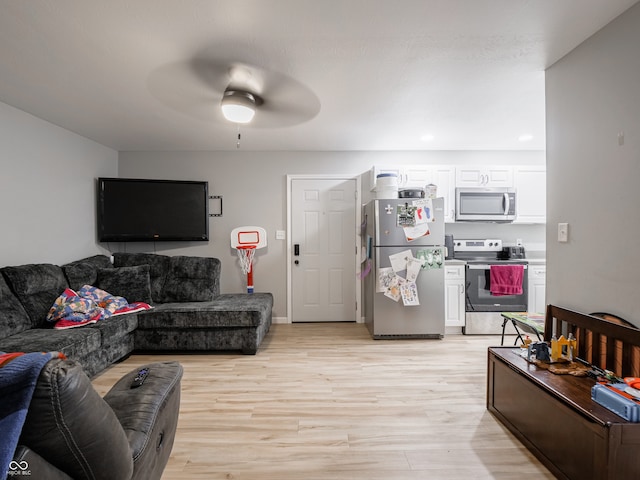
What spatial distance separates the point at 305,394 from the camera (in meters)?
2.47

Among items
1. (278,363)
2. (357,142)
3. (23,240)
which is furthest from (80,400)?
(357,142)

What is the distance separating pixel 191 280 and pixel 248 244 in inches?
32.4

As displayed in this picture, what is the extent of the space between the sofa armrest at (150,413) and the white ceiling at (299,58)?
71.0 inches

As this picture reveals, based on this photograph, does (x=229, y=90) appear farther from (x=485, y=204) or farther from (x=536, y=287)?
(x=536, y=287)

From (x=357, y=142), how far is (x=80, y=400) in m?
3.76

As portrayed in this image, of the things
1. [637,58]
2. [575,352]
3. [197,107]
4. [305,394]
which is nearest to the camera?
[637,58]

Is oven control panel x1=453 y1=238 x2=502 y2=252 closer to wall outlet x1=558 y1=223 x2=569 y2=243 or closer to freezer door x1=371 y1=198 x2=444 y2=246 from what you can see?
freezer door x1=371 y1=198 x2=444 y2=246

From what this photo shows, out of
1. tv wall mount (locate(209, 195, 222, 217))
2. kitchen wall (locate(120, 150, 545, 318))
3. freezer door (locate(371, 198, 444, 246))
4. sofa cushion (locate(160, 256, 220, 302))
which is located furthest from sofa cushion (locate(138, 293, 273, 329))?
freezer door (locate(371, 198, 444, 246))

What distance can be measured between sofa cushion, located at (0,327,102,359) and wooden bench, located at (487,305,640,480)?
3053 mm

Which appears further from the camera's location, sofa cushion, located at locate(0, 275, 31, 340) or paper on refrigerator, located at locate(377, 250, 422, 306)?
paper on refrigerator, located at locate(377, 250, 422, 306)

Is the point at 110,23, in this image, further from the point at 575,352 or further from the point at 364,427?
the point at 575,352

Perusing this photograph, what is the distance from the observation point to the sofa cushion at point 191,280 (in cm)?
373

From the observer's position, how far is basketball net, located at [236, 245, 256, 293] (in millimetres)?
4160

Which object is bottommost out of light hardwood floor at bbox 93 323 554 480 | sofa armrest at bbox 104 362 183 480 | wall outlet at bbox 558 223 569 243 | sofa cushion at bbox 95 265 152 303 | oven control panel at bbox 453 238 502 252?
light hardwood floor at bbox 93 323 554 480
